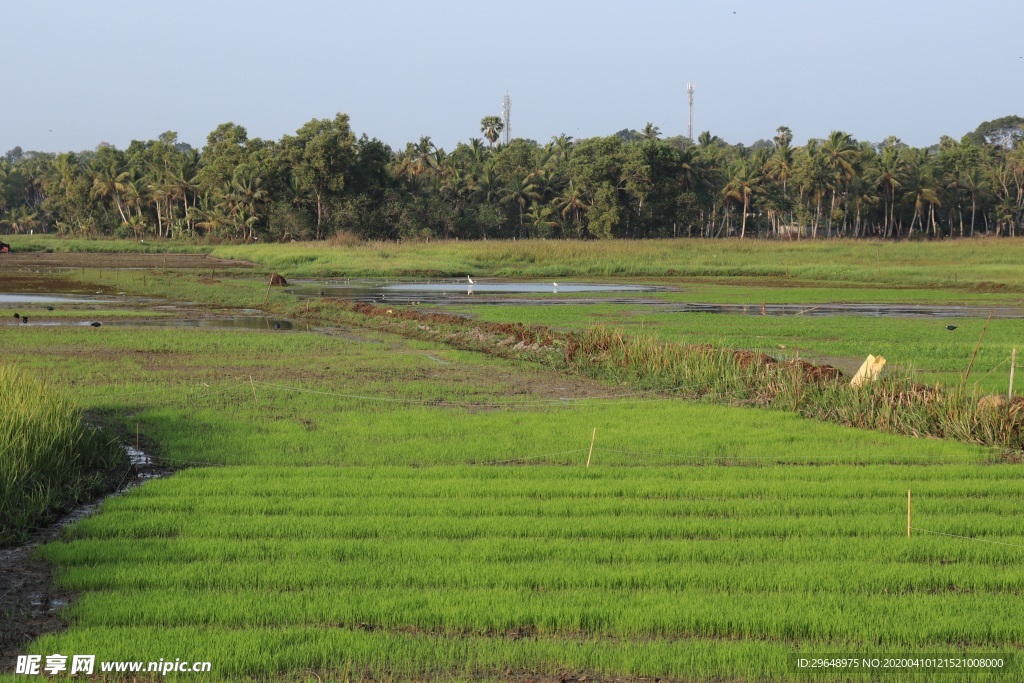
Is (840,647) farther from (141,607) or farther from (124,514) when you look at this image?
(124,514)

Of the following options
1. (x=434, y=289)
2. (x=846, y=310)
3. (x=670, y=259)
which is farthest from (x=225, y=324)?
(x=670, y=259)

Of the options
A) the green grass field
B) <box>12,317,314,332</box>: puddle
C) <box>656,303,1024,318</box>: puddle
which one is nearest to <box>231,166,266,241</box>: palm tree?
the green grass field

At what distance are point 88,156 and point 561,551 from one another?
16981cm

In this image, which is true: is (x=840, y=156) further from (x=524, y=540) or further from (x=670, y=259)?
(x=524, y=540)

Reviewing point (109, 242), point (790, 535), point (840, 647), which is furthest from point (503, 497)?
point (109, 242)

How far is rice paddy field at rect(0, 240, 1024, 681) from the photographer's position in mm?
6203

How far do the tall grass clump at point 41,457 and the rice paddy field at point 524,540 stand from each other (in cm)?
62

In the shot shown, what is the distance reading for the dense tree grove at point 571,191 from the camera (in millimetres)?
74312

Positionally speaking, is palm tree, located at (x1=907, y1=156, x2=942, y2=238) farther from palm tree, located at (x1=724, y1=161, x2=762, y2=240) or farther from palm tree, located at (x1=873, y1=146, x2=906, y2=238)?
palm tree, located at (x1=724, y1=161, x2=762, y2=240)

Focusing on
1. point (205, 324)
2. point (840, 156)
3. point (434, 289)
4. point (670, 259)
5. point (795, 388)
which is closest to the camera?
point (795, 388)

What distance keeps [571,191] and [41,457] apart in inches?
2658

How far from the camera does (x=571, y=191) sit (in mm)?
75812

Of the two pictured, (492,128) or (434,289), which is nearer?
(434,289)

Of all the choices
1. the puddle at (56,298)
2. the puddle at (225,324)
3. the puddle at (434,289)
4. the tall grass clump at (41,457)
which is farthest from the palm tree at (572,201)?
the tall grass clump at (41,457)
